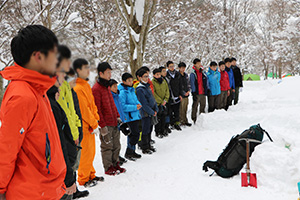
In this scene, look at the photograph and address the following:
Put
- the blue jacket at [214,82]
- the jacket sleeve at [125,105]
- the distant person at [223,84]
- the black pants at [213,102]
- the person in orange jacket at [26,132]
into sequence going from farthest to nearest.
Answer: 1. the distant person at [223,84]
2. the black pants at [213,102]
3. the blue jacket at [214,82]
4. the jacket sleeve at [125,105]
5. the person in orange jacket at [26,132]

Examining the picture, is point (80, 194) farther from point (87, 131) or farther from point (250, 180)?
point (250, 180)

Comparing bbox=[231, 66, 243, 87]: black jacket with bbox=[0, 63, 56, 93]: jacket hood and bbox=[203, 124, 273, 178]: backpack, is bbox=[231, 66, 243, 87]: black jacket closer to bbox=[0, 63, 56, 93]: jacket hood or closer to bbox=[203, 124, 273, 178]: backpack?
bbox=[203, 124, 273, 178]: backpack

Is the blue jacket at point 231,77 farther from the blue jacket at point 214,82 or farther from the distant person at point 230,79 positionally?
the blue jacket at point 214,82

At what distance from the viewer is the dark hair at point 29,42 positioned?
40.3 inches

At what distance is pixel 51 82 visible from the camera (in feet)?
4.42

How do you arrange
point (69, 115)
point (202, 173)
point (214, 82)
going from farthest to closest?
point (214, 82) < point (202, 173) < point (69, 115)

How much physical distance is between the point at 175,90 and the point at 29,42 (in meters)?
6.52

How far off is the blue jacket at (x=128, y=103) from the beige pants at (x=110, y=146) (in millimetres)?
675

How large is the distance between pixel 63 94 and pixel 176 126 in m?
5.42

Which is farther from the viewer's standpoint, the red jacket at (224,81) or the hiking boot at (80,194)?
the red jacket at (224,81)

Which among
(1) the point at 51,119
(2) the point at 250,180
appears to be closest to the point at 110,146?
(2) the point at 250,180

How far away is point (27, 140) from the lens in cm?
139

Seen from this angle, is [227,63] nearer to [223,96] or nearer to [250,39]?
[223,96]

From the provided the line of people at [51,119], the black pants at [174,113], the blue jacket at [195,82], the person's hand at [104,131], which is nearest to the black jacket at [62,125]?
the line of people at [51,119]
